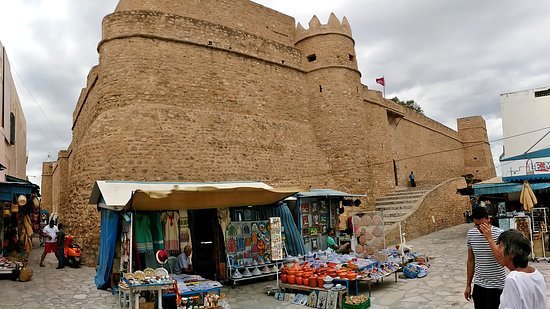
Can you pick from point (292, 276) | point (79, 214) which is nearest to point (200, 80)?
point (79, 214)

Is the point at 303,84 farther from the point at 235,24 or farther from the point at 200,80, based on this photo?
the point at 200,80

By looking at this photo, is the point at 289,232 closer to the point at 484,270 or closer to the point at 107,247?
the point at 107,247

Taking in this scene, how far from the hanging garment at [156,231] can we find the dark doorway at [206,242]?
3.22ft

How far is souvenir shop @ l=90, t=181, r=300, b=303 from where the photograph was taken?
657 centimetres

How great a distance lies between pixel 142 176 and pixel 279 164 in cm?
537

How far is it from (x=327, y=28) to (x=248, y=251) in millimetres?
11984

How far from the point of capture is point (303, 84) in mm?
17500

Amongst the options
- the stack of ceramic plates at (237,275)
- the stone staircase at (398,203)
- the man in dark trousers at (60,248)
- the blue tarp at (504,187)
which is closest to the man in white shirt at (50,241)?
the man in dark trousers at (60,248)

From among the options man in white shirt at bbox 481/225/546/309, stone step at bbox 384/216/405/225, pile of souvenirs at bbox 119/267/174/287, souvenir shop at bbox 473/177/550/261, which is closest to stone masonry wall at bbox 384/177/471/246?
stone step at bbox 384/216/405/225

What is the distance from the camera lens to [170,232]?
7543 mm

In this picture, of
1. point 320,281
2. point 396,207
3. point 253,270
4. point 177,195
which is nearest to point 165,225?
point 177,195

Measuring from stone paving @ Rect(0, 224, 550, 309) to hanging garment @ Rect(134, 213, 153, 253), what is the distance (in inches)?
38.8

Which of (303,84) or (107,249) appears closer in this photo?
(107,249)

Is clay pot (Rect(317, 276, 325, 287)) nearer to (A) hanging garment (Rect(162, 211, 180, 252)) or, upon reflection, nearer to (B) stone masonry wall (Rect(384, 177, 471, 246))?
(A) hanging garment (Rect(162, 211, 180, 252))
